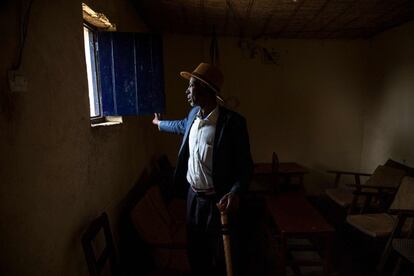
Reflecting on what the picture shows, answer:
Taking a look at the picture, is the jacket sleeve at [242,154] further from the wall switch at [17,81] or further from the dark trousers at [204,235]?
the wall switch at [17,81]

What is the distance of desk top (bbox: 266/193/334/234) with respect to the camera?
215 cm

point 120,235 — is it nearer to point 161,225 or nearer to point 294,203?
point 161,225

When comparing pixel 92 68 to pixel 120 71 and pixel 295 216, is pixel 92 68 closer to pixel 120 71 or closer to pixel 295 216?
pixel 120 71

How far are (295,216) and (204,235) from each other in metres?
1.07

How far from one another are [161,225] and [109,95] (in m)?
1.10

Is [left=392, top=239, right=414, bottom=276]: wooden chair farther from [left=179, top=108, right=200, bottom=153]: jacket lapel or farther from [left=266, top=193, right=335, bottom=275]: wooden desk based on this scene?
[left=179, top=108, right=200, bottom=153]: jacket lapel

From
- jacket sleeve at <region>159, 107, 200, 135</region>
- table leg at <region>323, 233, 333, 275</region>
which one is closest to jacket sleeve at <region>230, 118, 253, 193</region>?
jacket sleeve at <region>159, 107, 200, 135</region>

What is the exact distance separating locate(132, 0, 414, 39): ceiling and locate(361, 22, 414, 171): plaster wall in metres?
0.25

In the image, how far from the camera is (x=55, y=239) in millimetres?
1141

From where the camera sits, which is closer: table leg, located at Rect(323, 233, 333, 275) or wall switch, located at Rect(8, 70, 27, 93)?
wall switch, located at Rect(8, 70, 27, 93)

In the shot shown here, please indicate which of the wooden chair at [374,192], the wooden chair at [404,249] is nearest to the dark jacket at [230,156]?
the wooden chair at [404,249]

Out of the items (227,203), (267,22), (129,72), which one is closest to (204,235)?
(227,203)

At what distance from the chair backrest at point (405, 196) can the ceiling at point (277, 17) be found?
1791 mm

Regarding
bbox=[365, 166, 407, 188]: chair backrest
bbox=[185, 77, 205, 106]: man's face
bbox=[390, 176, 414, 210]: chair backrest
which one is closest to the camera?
bbox=[185, 77, 205, 106]: man's face
